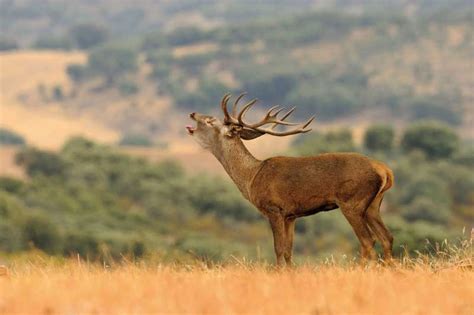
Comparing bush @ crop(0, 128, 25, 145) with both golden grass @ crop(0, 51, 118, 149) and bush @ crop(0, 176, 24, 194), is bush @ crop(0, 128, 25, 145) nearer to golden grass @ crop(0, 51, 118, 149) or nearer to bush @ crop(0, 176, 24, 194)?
golden grass @ crop(0, 51, 118, 149)

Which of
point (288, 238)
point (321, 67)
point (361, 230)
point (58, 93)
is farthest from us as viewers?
point (321, 67)

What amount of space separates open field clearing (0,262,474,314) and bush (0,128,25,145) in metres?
133

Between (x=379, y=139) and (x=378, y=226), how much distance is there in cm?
8194

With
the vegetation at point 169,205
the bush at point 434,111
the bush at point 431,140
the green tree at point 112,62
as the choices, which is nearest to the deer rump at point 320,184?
the vegetation at point 169,205

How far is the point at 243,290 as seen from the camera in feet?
32.8

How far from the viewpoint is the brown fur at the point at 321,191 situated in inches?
527

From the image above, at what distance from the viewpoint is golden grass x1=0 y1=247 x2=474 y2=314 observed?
364 inches

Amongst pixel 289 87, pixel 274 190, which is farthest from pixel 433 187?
pixel 289 87

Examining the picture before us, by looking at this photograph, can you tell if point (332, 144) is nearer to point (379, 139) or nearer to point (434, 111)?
point (379, 139)

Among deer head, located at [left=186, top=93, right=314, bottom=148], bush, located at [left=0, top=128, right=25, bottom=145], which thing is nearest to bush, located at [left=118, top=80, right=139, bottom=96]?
bush, located at [left=0, top=128, right=25, bottom=145]

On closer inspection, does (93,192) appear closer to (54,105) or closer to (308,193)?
(308,193)

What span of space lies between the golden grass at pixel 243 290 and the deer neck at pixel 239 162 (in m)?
2.25

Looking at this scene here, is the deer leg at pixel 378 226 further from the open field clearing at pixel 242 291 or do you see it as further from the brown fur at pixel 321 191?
the open field clearing at pixel 242 291

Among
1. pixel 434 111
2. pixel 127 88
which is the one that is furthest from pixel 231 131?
pixel 127 88
